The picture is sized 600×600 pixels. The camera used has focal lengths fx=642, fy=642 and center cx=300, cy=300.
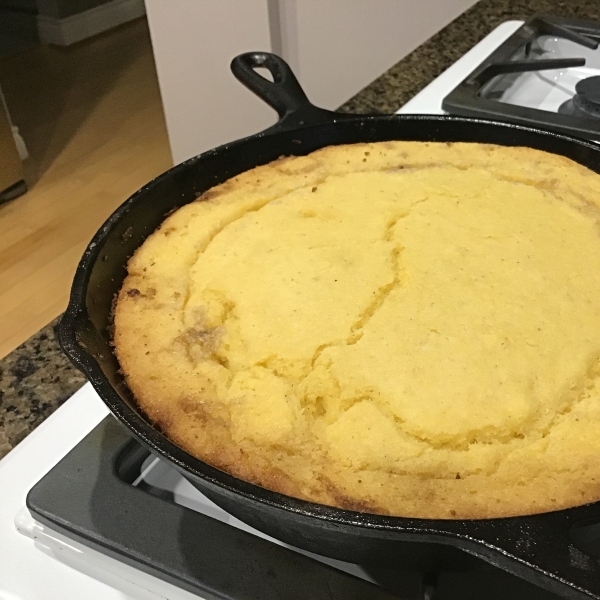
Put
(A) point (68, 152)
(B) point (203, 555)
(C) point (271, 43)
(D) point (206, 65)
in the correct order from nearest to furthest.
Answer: (B) point (203, 555) → (C) point (271, 43) → (D) point (206, 65) → (A) point (68, 152)

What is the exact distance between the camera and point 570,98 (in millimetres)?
1112

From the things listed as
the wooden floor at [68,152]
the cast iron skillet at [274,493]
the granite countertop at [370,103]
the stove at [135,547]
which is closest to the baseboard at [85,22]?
the wooden floor at [68,152]

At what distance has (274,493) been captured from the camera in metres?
0.41

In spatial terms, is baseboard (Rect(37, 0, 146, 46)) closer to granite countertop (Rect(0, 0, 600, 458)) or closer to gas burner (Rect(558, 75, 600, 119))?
granite countertop (Rect(0, 0, 600, 458))

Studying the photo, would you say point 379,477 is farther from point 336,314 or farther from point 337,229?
point 337,229

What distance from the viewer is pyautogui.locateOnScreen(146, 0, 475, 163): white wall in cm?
192

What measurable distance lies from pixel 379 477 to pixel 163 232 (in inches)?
15.9

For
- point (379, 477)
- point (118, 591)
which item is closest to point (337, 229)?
point (379, 477)

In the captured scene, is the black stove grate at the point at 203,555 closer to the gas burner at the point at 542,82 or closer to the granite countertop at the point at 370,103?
the granite countertop at the point at 370,103

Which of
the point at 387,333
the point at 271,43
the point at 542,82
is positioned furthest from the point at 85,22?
the point at 387,333

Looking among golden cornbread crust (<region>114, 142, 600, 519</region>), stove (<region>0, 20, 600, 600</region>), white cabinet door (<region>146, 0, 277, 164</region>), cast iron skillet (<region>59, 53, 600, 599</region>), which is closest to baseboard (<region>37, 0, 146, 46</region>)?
white cabinet door (<region>146, 0, 277, 164</region>)

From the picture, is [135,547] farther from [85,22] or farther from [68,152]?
[85,22]

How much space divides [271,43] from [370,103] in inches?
36.3

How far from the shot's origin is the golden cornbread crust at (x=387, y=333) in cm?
51
